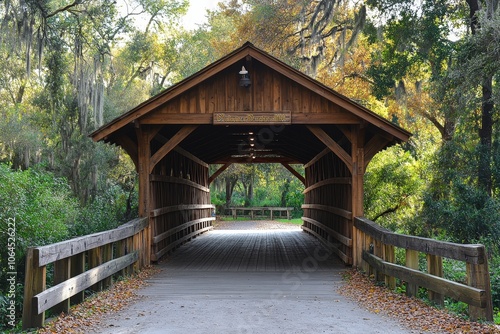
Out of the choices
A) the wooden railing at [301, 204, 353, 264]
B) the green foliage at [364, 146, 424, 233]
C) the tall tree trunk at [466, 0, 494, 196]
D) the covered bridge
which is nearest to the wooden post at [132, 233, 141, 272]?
the covered bridge

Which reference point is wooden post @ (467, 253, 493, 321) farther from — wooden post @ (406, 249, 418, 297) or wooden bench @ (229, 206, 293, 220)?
wooden bench @ (229, 206, 293, 220)

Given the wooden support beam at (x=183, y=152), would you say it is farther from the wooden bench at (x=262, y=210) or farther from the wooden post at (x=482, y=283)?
the wooden bench at (x=262, y=210)

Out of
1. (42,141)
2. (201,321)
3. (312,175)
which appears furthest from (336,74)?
(201,321)

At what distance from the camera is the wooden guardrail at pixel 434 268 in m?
5.79

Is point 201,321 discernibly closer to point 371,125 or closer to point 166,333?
point 166,333

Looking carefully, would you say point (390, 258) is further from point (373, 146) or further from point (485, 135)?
point (485, 135)

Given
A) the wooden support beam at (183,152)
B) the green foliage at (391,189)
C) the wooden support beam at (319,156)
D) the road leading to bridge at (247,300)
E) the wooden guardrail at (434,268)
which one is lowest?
the road leading to bridge at (247,300)

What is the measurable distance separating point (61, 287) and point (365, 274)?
5670 millimetres

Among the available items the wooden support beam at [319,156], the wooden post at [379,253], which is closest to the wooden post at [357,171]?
the wooden post at [379,253]

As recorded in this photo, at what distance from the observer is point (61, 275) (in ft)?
21.5

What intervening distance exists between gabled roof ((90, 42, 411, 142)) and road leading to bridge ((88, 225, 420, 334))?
2.87m

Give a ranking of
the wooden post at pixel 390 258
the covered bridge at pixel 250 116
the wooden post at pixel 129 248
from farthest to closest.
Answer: the covered bridge at pixel 250 116
the wooden post at pixel 129 248
the wooden post at pixel 390 258

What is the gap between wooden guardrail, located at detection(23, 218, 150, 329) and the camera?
567 centimetres

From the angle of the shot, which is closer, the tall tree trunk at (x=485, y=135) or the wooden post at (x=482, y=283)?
the wooden post at (x=482, y=283)
